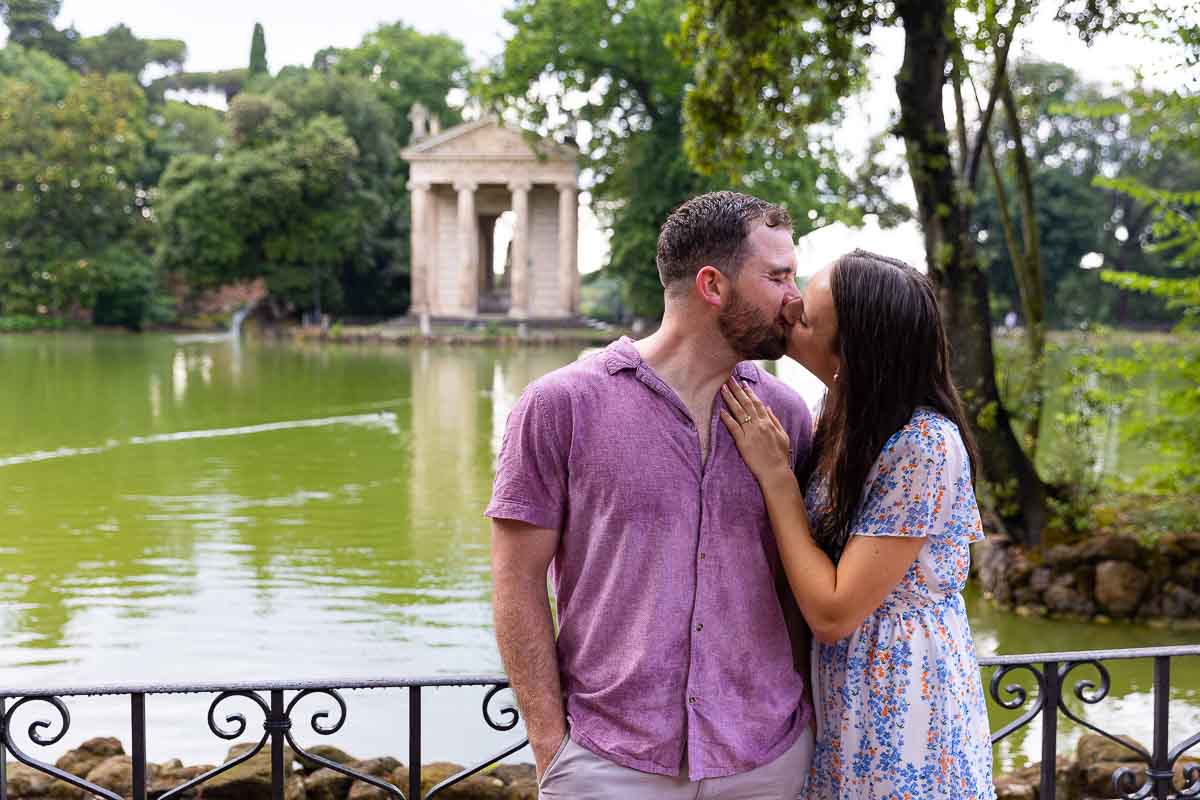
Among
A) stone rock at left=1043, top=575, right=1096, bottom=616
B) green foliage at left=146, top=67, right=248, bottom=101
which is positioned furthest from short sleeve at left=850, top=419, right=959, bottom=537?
green foliage at left=146, top=67, right=248, bottom=101

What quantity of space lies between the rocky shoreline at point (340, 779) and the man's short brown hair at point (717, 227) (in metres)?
3.64

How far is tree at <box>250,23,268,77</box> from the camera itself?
258 ft

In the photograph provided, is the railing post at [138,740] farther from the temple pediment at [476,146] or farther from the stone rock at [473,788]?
the temple pediment at [476,146]

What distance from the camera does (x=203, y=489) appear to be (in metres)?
15.4

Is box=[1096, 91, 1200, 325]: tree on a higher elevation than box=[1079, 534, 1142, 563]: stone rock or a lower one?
higher

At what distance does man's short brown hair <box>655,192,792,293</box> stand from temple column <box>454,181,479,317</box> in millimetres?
57973

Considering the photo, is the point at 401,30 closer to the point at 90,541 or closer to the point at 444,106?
the point at 444,106

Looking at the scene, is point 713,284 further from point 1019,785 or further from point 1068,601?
point 1068,601

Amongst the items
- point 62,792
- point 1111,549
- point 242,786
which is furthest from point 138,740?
point 1111,549

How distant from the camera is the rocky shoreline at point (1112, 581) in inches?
393

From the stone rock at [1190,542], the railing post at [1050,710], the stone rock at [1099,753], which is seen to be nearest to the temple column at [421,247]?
the stone rock at [1190,542]

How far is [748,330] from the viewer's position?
8.73 ft

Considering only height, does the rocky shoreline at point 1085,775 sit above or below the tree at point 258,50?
below

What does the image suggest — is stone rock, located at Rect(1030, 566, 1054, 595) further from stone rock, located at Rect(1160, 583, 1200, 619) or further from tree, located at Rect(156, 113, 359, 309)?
tree, located at Rect(156, 113, 359, 309)
